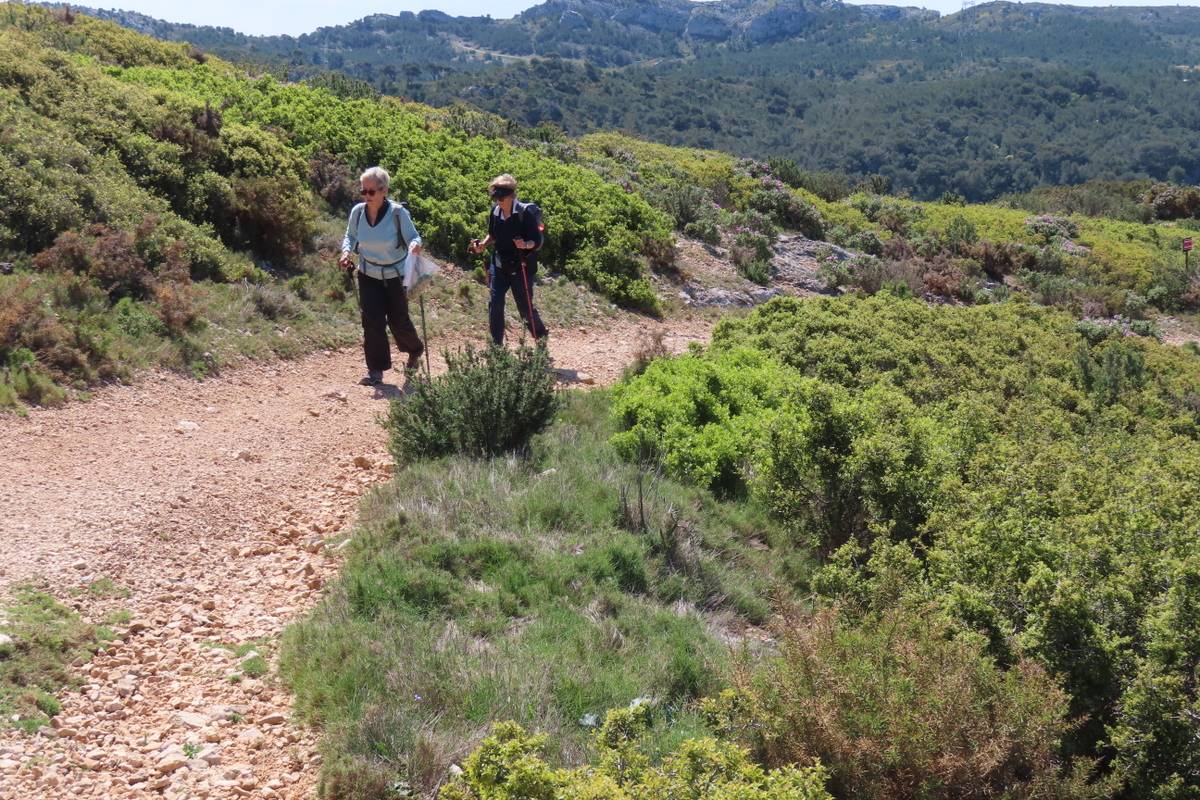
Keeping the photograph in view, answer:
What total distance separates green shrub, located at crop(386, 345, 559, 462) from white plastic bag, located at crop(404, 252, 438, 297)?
4.11 ft

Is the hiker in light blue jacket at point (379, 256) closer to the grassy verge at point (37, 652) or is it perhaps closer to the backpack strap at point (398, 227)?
the backpack strap at point (398, 227)

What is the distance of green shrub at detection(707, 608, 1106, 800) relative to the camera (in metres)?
2.99

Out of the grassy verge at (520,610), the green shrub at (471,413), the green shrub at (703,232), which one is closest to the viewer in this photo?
the grassy verge at (520,610)

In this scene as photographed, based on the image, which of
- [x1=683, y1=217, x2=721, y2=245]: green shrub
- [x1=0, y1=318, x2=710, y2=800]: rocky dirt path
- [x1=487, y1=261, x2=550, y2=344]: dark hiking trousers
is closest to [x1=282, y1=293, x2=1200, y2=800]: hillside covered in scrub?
[x1=0, y1=318, x2=710, y2=800]: rocky dirt path

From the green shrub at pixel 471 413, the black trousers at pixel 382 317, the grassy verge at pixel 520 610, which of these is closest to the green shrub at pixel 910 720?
the grassy verge at pixel 520 610

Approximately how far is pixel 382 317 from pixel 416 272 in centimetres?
83

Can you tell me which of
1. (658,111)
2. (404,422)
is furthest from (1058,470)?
(658,111)

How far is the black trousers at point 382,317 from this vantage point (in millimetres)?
7656

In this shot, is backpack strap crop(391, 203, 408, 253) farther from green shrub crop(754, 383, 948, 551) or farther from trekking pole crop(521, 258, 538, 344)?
green shrub crop(754, 383, 948, 551)

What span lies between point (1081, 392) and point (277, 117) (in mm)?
11751

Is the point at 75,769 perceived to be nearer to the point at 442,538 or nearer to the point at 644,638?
the point at 442,538

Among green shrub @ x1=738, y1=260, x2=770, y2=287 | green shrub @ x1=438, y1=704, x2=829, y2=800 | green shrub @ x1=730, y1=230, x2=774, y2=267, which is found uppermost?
green shrub @ x1=730, y1=230, x2=774, y2=267

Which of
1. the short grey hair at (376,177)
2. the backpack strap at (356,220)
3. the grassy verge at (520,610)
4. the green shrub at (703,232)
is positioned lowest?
the grassy verge at (520,610)

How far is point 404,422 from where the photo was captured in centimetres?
607
